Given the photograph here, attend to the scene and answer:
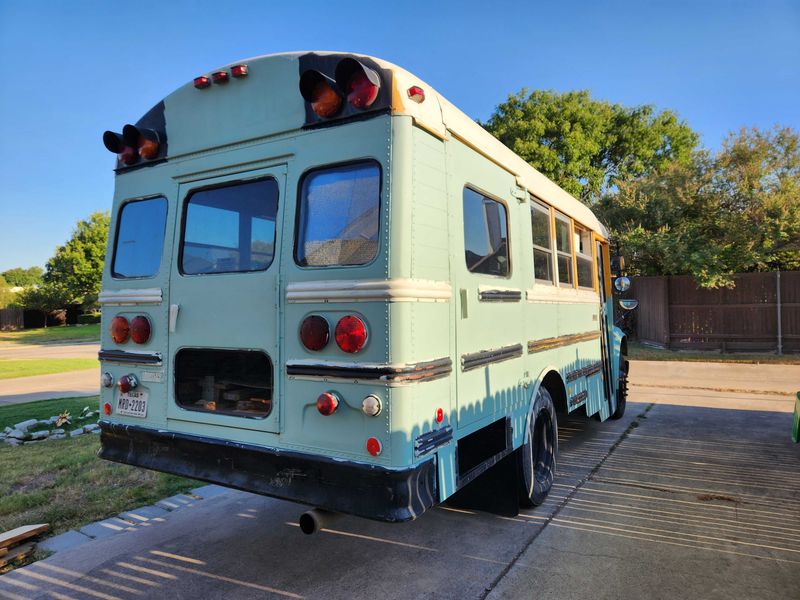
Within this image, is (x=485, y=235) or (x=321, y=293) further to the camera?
(x=485, y=235)

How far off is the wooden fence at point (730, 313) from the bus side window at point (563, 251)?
11.1 metres

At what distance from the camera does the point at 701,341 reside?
1445cm

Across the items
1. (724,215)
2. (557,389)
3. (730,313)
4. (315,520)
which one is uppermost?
(724,215)

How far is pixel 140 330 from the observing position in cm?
341

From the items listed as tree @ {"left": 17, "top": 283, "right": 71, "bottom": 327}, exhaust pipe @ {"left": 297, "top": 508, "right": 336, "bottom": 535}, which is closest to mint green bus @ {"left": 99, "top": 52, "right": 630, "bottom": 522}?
exhaust pipe @ {"left": 297, "top": 508, "right": 336, "bottom": 535}

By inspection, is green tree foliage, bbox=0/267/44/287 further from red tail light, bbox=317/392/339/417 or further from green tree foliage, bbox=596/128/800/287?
red tail light, bbox=317/392/339/417

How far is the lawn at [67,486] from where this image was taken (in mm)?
3998

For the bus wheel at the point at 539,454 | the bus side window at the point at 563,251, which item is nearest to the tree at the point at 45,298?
the bus side window at the point at 563,251

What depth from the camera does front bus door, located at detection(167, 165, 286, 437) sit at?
9.90 ft

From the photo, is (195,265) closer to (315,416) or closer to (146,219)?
(146,219)

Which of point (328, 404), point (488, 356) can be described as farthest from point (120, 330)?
point (488, 356)

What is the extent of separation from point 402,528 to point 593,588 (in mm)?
1358

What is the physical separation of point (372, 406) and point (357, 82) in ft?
5.40

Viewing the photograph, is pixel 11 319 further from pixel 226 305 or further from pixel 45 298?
Answer: pixel 226 305
